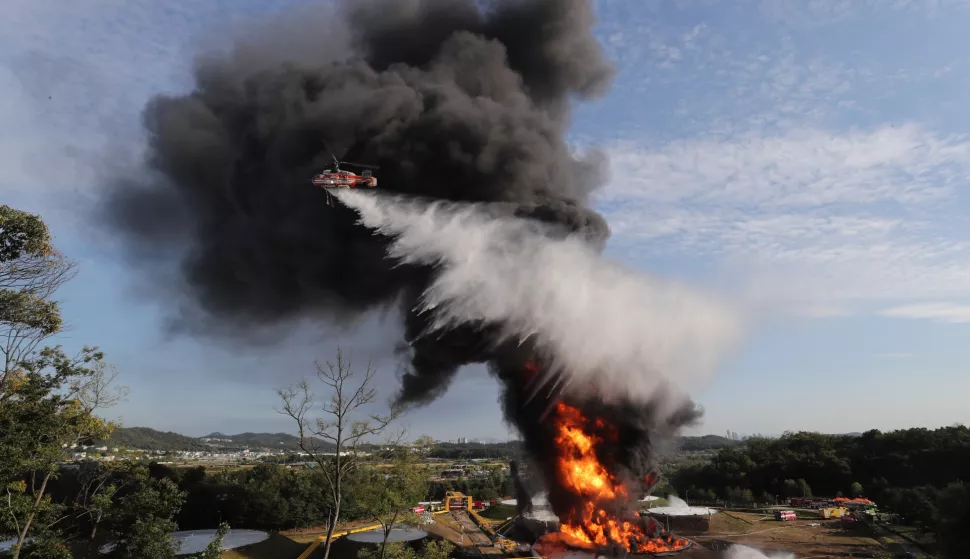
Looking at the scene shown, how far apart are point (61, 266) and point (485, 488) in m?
78.5

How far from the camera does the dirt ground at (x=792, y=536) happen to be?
4741 centimetres

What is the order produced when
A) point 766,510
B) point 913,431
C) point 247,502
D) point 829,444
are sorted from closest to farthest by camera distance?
1. point 247,502
2. point 766,510
3. point 913,431
4. point 829,444

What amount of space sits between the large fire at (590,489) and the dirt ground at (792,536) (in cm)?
1090

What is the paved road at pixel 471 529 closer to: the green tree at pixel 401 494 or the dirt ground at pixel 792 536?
the green tree at pixel 401 494

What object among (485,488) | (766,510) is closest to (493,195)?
(766,510)

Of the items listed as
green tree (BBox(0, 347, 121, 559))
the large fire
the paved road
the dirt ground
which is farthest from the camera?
the paved road

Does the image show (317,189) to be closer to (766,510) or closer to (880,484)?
(766,510)

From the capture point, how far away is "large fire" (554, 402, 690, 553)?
43.1 meters

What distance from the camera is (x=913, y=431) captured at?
294ft

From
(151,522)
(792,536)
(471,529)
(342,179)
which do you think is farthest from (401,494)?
(792,536)

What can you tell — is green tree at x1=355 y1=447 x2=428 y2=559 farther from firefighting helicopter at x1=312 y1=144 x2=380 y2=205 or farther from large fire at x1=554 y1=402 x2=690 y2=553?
firefighting helicopter at x1=312 y1=144 x2=380 y2=205

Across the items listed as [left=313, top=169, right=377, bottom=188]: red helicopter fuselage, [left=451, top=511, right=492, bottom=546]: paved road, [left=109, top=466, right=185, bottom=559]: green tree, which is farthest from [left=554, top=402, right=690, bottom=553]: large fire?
[left=109, top=466, right=185, bottom=559]: green tree

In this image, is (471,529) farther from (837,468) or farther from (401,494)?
(837,468)

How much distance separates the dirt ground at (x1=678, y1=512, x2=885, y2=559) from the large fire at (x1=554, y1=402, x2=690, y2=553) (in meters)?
10.9
